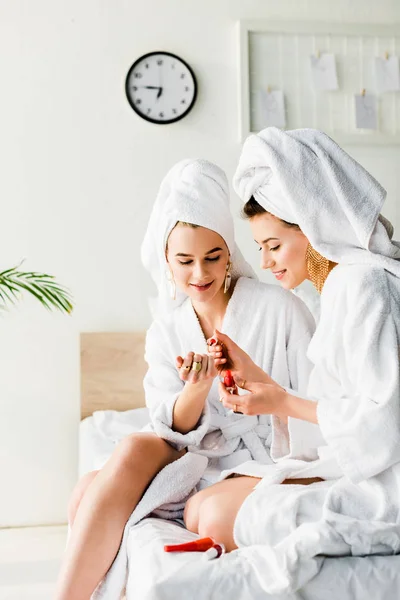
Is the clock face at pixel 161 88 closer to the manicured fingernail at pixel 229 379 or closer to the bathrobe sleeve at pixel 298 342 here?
the bathrobe sleeve at pixel 298 342

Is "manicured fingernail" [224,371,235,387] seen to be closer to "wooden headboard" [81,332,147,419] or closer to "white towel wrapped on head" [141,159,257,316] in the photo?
"white towel wrapped on head" [141,159,257,316]

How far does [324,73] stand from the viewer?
353cm

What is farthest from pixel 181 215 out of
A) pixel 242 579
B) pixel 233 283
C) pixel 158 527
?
pixel 242 579

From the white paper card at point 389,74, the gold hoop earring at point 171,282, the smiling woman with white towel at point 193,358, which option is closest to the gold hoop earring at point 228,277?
the smiling woman with white towel at point 193,358

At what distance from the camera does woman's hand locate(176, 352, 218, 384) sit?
6.05ft

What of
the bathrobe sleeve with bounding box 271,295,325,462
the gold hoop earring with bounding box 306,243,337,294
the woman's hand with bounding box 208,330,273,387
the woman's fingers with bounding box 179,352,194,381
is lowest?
the bathrobe sleeve with bounding box 271,295,325,462

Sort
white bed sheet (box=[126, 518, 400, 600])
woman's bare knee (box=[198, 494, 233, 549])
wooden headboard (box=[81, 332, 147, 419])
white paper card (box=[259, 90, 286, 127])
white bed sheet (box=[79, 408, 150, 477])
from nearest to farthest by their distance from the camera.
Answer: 1. white bed sheet (box=[126, 518, 400, 600])
2. woman's bare knee (box=[198, 494, 233, 549])
3. white bed sheet (box=[79, 408, 150, 477])
4. wooden headboard (box=[81, 332, 147, 419])
5. white paper card (box=[259, 90, 286, 127])

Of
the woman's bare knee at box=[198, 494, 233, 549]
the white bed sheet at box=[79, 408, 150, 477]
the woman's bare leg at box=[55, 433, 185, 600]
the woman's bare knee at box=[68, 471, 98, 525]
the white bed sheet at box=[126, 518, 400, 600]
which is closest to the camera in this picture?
the white bed sheet at box=[126, 518, 400, 600]

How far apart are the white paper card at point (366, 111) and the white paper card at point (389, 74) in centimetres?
7

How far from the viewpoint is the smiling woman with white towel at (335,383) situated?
4.46ft

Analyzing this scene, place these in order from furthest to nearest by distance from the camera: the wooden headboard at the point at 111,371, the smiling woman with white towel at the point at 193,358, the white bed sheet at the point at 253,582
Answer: the wooden headboard at the point at 111,371 → the smiling woman with white towel at the point at 193,358 → the white bed sheet at the point at 253,582

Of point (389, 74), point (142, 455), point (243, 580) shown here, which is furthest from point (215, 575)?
point (389, 74)

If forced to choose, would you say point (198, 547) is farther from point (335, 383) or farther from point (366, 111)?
point (366, 111)

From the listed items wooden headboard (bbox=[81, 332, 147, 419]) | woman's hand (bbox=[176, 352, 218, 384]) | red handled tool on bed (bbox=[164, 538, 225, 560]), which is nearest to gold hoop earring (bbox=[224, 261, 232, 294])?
woman's hand (bbox=[176, 352, 218, 384])
